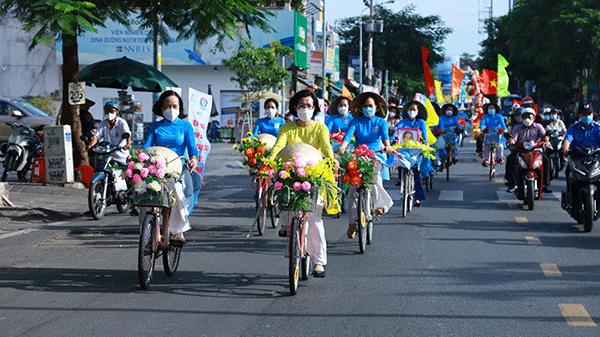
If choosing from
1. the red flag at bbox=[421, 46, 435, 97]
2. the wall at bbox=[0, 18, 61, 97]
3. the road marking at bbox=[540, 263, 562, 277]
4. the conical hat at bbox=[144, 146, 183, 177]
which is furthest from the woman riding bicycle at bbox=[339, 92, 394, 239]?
the wall at bbox=[0, 18, 61, 97]

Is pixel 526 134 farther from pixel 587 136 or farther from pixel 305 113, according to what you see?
pixel 305 113

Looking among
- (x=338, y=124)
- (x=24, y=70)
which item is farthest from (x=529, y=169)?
(x=24, y=70)

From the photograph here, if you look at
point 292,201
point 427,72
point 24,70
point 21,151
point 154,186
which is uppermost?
point 24,70

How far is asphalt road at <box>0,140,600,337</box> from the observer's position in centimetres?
806

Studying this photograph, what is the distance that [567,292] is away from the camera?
9648 millimetres

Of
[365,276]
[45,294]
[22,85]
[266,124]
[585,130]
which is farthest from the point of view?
[22,85]

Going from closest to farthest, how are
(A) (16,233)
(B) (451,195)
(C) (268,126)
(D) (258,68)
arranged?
(A) (16,233) → (C) (268,126) → (B) (451,195) → (D) (258,68)

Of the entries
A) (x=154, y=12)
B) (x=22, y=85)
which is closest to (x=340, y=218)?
(x=154, y=12)

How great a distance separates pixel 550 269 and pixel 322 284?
255cm

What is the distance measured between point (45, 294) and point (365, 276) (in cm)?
302

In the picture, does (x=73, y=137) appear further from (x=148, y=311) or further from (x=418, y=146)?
(x=148, y=311)

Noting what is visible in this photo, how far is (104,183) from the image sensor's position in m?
16.3

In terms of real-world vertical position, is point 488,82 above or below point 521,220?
above

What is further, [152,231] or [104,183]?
[104,183]
